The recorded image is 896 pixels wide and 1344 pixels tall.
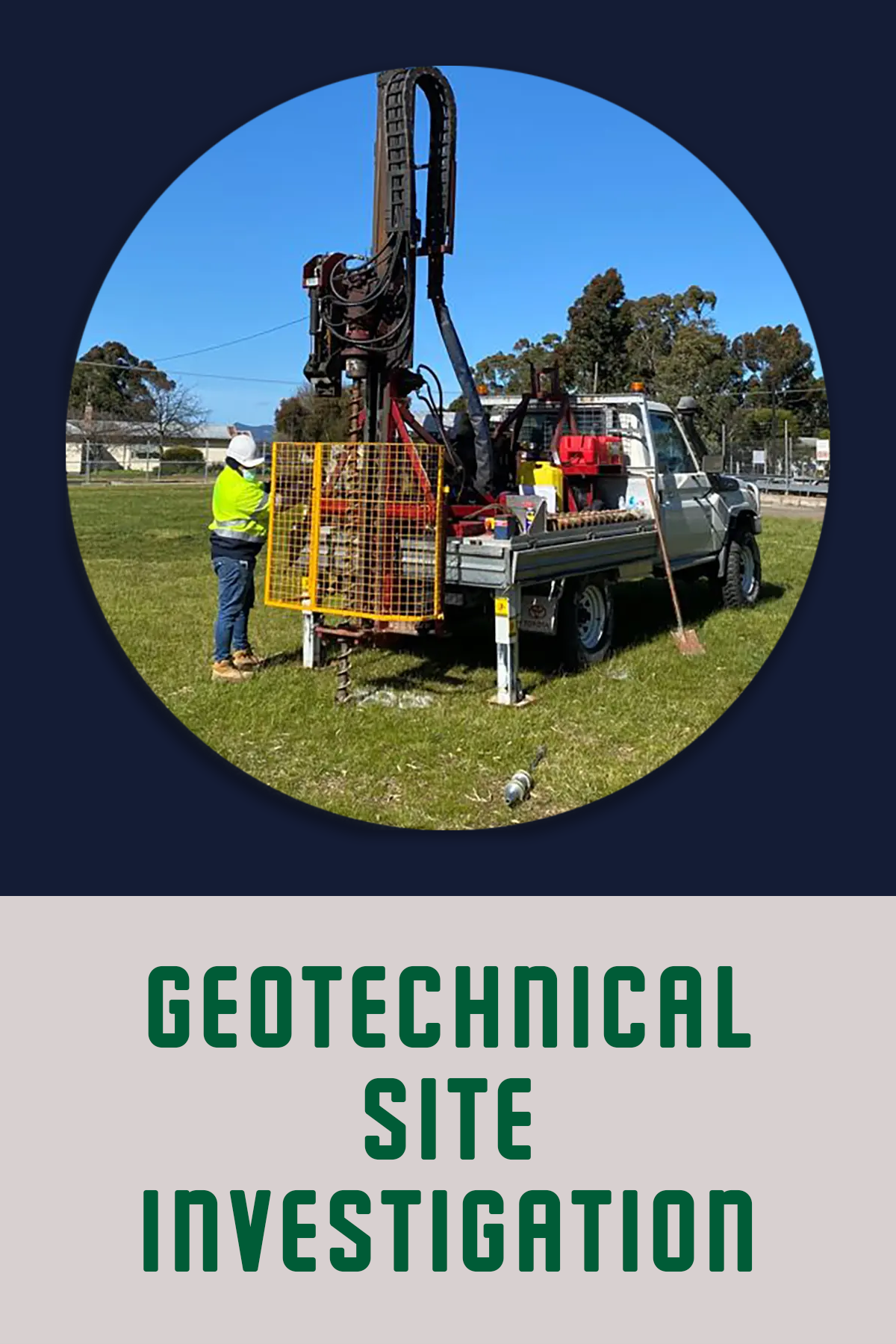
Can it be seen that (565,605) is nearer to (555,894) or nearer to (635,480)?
(635,480)

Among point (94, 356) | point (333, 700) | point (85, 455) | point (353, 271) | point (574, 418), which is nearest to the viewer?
point (353, 271)

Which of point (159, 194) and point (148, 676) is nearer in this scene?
point (159, 194)

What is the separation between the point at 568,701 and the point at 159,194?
12.8 ft

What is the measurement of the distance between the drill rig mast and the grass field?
1.59 meters

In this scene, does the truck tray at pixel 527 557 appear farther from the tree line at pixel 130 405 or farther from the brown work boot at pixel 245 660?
the tree line at pixel 130 405

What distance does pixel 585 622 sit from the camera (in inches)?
296


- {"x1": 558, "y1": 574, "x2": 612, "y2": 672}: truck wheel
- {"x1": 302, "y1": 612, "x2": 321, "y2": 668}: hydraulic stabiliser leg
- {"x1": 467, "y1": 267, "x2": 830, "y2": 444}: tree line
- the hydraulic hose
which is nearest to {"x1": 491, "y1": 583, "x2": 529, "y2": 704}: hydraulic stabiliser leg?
{"x1": 558, "y1": 574, "x2": 612, "y2": 672}: truck wheel

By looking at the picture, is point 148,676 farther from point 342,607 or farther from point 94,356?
point 94,356

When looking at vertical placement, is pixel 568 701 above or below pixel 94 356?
below

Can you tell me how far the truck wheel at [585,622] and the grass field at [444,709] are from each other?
138mm

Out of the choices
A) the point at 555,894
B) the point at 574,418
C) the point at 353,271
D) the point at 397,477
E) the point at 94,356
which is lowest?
the point at 555,894

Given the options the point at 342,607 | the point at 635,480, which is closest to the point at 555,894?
the point at 342,607

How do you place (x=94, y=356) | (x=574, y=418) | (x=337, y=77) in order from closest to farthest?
(x=337, y=77) → (x=574, y=418) → (x=94, y=356)

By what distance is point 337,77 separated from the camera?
341 cm
